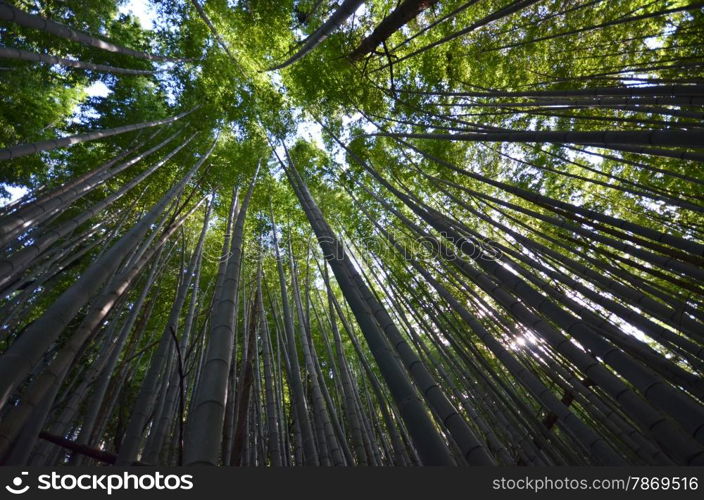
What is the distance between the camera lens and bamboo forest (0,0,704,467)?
61.1 inches

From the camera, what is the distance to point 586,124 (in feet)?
15.0

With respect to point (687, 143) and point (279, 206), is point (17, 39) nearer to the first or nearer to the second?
point (279, 206)

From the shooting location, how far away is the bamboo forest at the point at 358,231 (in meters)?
1.55

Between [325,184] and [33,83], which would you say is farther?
[325,184]

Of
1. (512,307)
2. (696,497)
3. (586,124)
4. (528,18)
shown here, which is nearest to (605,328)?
(512,307)

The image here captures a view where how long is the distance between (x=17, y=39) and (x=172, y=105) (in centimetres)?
205

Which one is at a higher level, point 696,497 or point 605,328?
point 605,328

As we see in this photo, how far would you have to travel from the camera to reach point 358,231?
20.7 feet

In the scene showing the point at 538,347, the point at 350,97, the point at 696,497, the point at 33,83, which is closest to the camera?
the point at 696,497

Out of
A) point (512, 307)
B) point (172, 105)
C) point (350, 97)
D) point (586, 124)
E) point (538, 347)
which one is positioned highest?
point (172, 105)

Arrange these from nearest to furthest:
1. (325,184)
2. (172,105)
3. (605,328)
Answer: (605,328), (172,105), (325,184)

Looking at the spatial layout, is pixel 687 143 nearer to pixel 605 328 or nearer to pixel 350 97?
pixel 605 328

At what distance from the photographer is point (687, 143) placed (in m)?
1.27

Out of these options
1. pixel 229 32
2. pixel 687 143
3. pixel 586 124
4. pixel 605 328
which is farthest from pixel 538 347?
pixel 229 32
